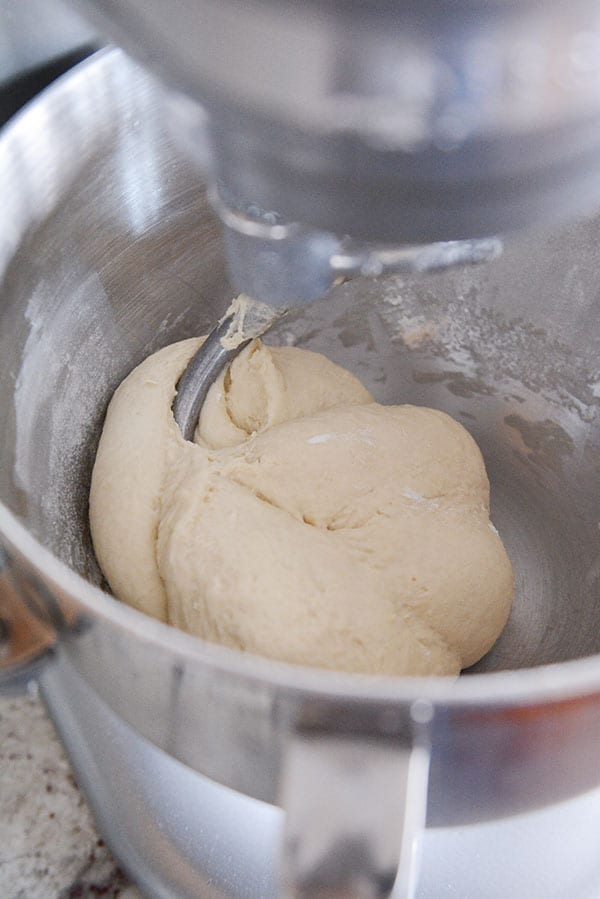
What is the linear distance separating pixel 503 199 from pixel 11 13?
605 millimetres

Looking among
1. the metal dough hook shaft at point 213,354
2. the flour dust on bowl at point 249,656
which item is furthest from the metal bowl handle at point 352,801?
the metal dough hook shaft at point 213,354

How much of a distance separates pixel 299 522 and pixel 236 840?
0.26 metres

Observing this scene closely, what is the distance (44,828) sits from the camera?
0.73 metres

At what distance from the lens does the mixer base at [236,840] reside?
2.09 feet

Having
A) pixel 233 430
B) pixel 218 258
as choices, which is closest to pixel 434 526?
pixel 233 430

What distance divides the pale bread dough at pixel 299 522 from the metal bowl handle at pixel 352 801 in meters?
0.22

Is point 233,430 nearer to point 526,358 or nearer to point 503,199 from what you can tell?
point 526,358

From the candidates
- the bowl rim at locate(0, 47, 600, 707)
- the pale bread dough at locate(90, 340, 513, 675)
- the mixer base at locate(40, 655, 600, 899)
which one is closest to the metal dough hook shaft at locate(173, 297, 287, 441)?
the pale bread dough at locate(90, 340, 513, 675)

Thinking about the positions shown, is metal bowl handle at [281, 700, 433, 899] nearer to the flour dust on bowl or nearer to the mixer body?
the flour dust on bowl

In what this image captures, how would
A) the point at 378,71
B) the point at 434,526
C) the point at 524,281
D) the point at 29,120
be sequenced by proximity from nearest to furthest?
the point at 378,71, the point at 29,120, the point at 434,526, the point at 524,281

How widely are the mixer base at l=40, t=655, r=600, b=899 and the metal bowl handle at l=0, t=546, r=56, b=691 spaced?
0.09m

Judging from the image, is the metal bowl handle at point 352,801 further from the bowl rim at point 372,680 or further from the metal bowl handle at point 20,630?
the metal bowl handle at point 20,630

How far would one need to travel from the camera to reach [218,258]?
899 mm

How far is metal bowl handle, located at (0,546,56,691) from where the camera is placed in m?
0.49
